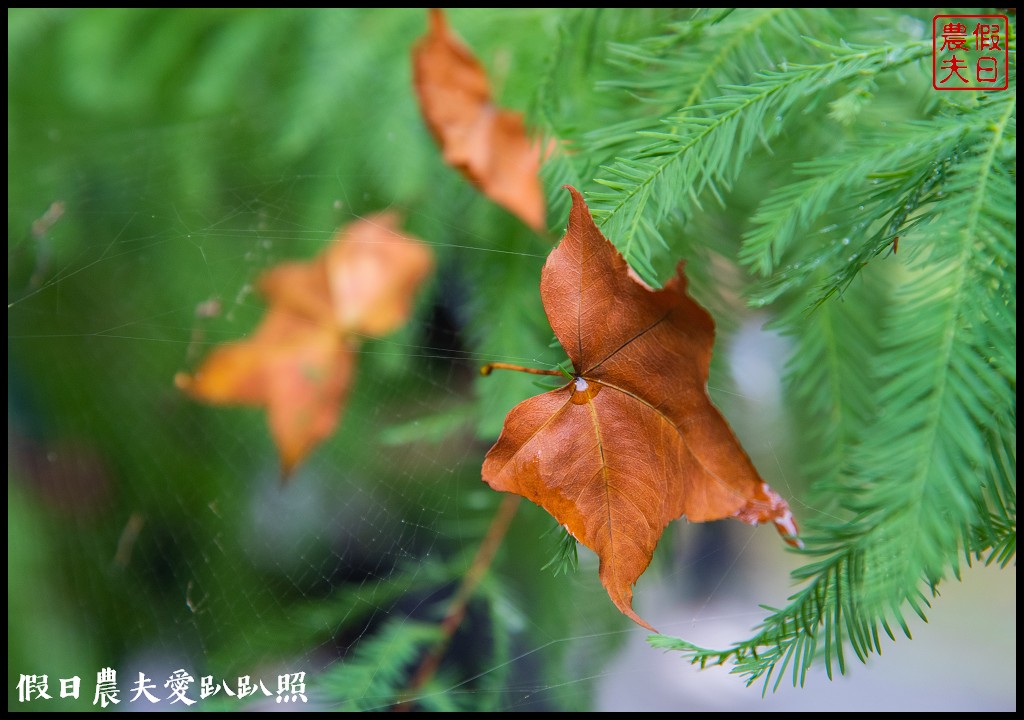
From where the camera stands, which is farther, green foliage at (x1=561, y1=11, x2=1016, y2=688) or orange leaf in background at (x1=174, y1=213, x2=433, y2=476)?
orange leaf in background at (x1=174, y1=213, x2=433, y2=476)

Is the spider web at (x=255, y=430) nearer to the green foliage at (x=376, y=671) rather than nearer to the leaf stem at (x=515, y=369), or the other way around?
the green foliage at (x=376, y=671)

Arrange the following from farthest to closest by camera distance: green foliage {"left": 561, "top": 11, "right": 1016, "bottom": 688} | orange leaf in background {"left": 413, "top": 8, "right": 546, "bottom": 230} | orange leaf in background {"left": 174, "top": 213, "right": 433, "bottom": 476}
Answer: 1. orange leaf in background {"left": 174, "top": 213, "right": 433, "bottom": 476}
2. orange leaf in background {"left": 413, "top": 8, "right": 546, "bottom": 230}
3. green foliage {"left": 561, "top": 11, "right": 1016, "bottom": 688}

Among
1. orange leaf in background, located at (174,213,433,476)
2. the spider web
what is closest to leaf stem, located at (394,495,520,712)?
the spider web

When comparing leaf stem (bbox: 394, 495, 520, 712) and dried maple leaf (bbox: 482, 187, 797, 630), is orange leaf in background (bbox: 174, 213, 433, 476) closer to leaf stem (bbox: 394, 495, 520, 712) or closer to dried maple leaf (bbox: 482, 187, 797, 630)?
leaf stem (bbox: 394, 495, 520, 712)

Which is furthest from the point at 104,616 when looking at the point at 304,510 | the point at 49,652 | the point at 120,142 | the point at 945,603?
the point at 945,603

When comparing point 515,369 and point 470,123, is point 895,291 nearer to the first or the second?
point 515,369

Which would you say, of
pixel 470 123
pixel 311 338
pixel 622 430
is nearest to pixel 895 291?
pixel 622 430

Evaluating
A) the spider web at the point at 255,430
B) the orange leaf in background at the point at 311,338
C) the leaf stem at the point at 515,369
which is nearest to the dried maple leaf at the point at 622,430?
the leaf stem at the point at 515,369
